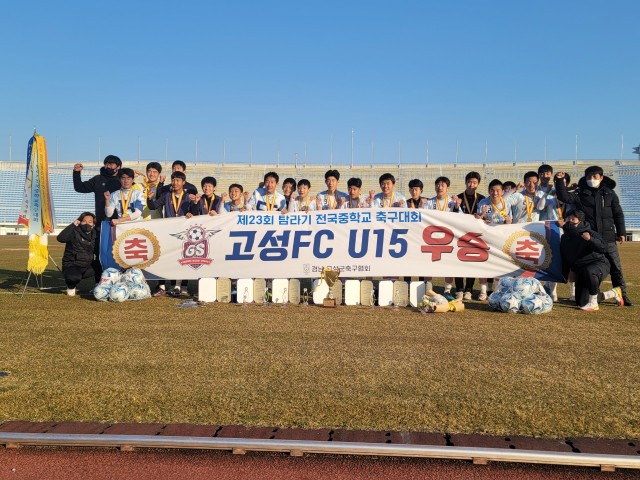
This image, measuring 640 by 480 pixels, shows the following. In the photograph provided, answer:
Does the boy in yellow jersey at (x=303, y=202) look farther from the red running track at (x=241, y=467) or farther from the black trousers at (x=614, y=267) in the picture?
the red running track at (x=241, y=467)

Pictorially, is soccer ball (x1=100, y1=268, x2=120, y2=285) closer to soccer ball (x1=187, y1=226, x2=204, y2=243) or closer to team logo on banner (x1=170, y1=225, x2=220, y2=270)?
team logo on banner (x1=170, y1=225, x2=220, y2=270)

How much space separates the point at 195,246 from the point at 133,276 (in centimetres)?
113

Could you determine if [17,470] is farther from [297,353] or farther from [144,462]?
[297,353]

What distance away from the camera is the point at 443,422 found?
3367 mm

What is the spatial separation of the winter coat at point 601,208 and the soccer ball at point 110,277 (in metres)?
7.35

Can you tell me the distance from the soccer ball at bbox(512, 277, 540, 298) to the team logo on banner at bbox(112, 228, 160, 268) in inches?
237

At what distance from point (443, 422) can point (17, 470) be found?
2480 millimetres

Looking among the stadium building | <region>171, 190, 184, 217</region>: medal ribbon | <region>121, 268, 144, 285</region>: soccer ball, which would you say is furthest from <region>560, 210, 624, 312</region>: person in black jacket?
the stadium building

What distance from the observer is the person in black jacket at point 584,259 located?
793 cm

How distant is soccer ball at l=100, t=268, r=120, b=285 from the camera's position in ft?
28.4

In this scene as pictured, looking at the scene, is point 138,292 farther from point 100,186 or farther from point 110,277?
point 100,186

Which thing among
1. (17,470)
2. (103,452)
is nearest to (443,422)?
(103,452)

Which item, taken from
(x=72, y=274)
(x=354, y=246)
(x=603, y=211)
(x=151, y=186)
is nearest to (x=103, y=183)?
(x=151, y=186)

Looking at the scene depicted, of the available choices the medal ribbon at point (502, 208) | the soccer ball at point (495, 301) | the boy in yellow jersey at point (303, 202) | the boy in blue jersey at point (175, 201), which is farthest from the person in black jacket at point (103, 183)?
the soccer ball at point (495, 301)
